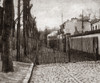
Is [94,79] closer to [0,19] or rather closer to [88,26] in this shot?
[0,19]

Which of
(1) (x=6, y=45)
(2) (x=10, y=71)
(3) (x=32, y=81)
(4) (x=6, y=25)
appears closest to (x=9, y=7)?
(4) (x=6, y=25)

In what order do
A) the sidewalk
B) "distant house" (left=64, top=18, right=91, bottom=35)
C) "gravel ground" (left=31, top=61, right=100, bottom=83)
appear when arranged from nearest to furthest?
the sidewalk → "gravel ground" (left=31, top=61, right=100, bottom=83) → "distant house" (left=64, top=18, right=91, bottom=35)

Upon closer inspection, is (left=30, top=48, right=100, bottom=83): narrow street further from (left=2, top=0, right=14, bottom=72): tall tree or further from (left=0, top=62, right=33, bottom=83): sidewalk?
(left=2, top=0, right=14, bottom=72): tall tree

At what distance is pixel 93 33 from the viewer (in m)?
21.9

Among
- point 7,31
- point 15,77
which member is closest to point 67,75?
point 15,77

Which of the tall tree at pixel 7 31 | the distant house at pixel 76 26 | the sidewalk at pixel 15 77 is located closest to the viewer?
the sidewalk at pixel 15 77

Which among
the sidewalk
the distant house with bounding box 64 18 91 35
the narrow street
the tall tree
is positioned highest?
the distant house with bounding box 64 18 91 35

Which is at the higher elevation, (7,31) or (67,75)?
(7,31)

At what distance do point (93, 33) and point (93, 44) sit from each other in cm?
197

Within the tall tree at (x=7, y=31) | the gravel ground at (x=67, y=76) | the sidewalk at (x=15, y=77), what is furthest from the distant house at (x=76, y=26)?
the sidewalk at (x=15, y=77)

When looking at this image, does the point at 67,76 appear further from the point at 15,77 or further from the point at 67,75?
the point at 15,77

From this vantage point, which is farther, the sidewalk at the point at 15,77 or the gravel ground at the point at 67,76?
the gravel ground at the point at 67,76

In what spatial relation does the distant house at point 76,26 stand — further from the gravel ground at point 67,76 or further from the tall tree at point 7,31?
the tall tree at point 7,31

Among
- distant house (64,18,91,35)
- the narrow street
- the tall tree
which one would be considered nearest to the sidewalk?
the narrow street
